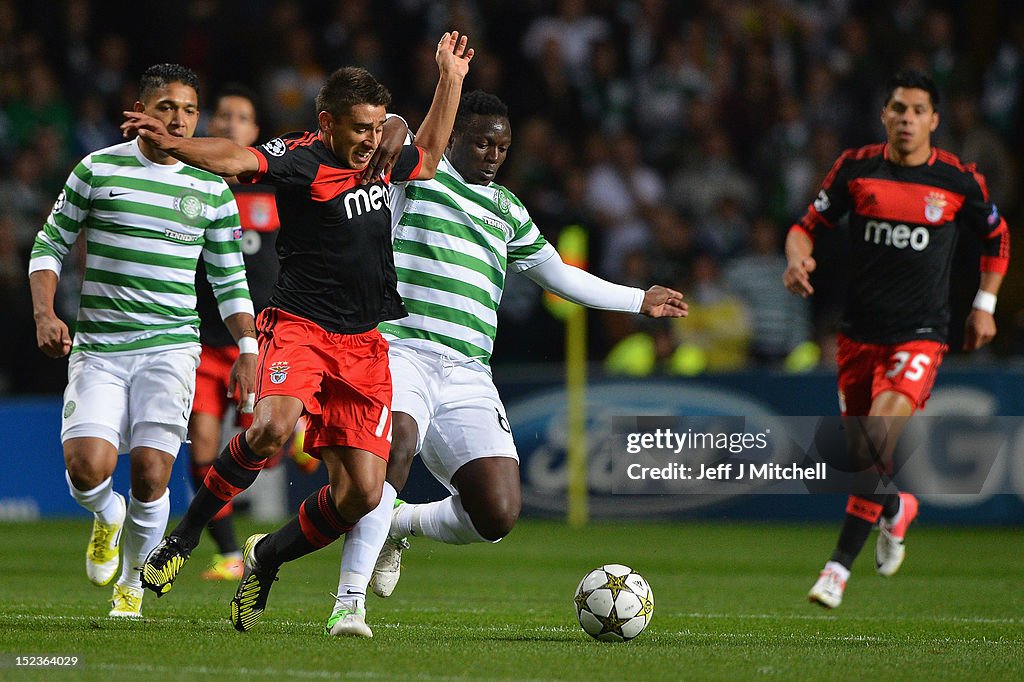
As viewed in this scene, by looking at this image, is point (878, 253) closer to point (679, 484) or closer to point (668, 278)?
point (679, 484)

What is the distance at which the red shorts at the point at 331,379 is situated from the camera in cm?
579

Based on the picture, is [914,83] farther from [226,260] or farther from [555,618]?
[226,260]

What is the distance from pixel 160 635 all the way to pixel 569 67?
36.6 ft

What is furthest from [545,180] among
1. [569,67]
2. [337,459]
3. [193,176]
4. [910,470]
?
[337,459]

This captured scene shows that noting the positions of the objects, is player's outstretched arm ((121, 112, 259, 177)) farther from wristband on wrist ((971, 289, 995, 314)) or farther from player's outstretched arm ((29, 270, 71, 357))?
wristband on wrist ((971, 289, 995, 314))

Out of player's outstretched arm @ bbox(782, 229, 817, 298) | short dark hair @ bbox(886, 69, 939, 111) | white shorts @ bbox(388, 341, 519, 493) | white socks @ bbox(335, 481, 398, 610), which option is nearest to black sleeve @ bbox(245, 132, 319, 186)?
white shorts @ bbox(388, 341, 519, 493)

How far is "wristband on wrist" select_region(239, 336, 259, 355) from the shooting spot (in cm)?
680

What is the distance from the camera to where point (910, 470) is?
12227mm

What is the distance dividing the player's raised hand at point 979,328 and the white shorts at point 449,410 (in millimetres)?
3172

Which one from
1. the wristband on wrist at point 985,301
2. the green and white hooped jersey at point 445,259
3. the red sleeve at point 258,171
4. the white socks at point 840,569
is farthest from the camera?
the wristband on wrist at point 985,301

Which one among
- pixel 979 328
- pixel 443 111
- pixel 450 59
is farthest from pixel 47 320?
pixel 979 328

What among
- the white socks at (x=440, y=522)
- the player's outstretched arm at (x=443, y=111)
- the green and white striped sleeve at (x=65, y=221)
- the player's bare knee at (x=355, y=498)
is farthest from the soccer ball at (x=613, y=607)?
the green and white striped sleeve at (x=65, y=221)

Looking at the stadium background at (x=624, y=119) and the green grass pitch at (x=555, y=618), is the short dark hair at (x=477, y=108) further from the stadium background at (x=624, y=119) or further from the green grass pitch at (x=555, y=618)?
the stadium background at (x=624, y=119)

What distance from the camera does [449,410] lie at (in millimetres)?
6555
